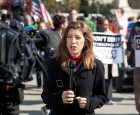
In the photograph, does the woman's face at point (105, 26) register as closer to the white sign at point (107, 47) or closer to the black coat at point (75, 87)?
the white sign at point (107, 47)

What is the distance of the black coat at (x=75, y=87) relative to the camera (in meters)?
3.89

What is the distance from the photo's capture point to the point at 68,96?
3736mm

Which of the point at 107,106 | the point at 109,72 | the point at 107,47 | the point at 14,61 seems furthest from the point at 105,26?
the point at 14,61

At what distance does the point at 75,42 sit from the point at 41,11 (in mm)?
8785

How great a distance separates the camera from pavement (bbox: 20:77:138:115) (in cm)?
923

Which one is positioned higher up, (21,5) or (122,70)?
(21,5)

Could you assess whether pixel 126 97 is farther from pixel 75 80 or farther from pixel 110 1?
pixel 110 1

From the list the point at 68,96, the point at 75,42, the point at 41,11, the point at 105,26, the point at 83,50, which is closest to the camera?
the point at 68,96

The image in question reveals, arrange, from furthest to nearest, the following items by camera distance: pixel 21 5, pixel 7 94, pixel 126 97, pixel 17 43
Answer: pixel 126 97, pixel 21 5, pixel 7 94, pixel 17 43

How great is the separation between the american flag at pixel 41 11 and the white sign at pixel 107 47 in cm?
298

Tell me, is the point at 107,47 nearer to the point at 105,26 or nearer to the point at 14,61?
the point at 105,26

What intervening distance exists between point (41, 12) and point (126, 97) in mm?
3118

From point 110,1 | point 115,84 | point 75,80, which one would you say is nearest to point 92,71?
point 75,80

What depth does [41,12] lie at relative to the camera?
1270 centimetres
